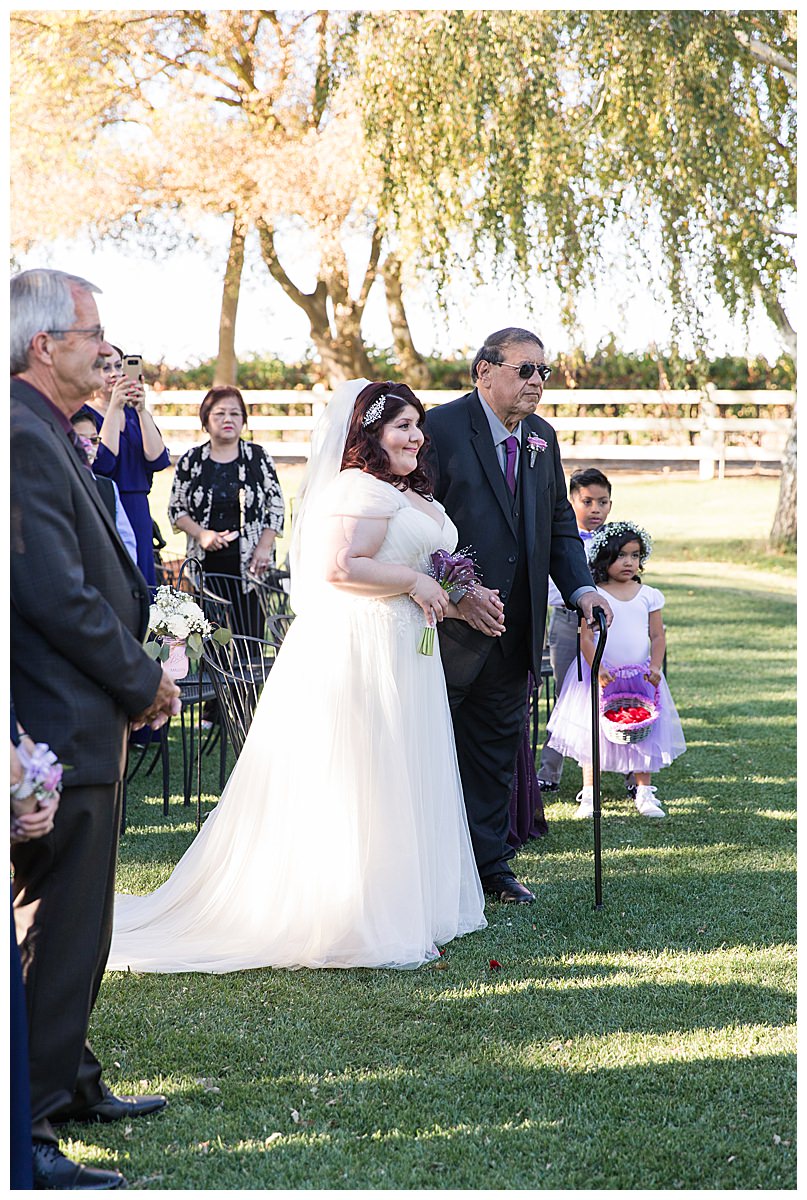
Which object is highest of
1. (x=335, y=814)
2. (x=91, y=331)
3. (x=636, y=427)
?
(x=636, y=427)

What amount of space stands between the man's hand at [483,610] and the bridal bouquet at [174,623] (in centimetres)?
110

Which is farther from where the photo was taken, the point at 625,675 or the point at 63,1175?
the point at 625,675

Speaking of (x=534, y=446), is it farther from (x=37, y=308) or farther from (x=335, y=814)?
(x=37, y=308)

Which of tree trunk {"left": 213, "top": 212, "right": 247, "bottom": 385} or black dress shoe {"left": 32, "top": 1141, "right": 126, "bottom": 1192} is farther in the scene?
tree trunk {"left": 213, "top": 212, "right": 247, "bottom": 385}

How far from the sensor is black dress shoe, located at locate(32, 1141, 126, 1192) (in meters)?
→ 3.06

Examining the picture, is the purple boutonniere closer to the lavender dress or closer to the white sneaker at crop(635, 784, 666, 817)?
the white sneaker at crop(635, 784, 666, 817)

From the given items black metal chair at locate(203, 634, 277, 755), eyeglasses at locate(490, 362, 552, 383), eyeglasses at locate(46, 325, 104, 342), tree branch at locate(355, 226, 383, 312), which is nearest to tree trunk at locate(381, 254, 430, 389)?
tree branch at locate(355, 226, 383, 312)

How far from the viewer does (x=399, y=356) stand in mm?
27906

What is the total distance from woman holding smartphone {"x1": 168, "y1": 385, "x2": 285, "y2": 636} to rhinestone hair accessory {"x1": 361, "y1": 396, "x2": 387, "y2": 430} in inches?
121

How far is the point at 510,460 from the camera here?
543 cm

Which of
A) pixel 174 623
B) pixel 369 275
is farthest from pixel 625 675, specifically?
pixel 369 275

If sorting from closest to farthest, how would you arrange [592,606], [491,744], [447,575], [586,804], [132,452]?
[447,575] < [592,606] < [491,744] < [586,804] < [132,452]

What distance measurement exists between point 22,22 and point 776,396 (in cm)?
1521

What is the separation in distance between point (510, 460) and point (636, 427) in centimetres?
2080
